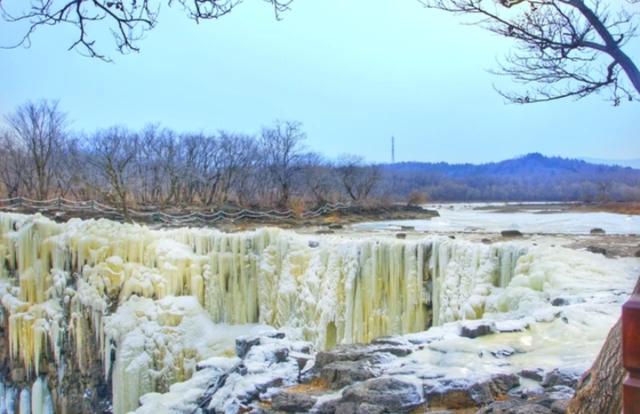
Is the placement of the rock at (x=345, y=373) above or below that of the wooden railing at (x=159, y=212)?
below

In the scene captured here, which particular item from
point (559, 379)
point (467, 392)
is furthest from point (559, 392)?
point (467, 392)

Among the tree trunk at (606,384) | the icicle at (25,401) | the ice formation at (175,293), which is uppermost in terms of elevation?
the tree trunk at (606,384)

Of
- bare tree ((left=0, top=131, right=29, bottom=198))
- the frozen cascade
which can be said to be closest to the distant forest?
bare tree ((left=0, top=131, right=29, bottom=198))

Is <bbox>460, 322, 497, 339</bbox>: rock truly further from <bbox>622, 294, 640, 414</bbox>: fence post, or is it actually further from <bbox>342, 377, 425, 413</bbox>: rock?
<bbox>622, 294, 640, 414</bbox>: fence post

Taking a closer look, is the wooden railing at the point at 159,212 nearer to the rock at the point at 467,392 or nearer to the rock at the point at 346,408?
the rock at the point at 346,408

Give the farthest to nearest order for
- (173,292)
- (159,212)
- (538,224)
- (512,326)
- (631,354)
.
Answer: (159,212), (538,224), (173,292), (512,326), (631,354)

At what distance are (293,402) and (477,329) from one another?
242 cm

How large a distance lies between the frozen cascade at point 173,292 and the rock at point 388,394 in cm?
633

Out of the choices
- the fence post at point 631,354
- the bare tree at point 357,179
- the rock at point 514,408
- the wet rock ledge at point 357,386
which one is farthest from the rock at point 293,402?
the bare tree at point 357,179

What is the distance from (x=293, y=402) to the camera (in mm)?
4809

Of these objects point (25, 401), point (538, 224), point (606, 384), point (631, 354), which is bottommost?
point (25, 401)

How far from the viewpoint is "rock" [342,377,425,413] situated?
445 cm

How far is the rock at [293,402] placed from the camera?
472cm

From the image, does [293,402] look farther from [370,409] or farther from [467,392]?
[467,392]
